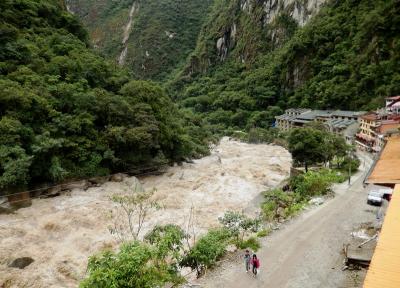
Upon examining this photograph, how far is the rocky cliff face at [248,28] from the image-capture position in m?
126

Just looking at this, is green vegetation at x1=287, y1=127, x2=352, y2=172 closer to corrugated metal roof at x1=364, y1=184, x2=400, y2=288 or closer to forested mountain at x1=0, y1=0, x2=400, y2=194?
forested mountain at x1=0, y1=0, x2=400, y2=194

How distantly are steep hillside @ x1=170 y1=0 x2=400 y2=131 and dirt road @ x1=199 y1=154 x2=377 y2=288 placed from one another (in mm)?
55211

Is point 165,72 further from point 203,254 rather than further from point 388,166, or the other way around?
point 203,254

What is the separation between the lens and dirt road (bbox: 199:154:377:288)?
15938mm

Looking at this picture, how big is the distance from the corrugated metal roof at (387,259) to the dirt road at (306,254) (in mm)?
4586

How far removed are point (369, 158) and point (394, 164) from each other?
120ft

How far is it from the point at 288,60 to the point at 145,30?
280ft

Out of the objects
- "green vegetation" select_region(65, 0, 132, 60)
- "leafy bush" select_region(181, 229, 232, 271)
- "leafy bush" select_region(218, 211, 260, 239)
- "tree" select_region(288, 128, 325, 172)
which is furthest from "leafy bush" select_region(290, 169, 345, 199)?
"green vegetation" select_region(65, 0, 132, 60)

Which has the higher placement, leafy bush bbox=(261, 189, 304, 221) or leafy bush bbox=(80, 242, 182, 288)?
leafy bush bbox=(80, 242, 182, 288)

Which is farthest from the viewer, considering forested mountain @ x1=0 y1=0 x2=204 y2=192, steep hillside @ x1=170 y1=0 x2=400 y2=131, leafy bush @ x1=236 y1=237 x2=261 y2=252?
steep hillside @ x1=170 y1=0 x2=400 y2=131

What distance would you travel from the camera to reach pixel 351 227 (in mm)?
21547

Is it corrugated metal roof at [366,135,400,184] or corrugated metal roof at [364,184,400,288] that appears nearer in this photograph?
corrugated metal roof at [364,184,400,288]

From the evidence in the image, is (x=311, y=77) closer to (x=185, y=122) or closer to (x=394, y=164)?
(x=185, y=122)

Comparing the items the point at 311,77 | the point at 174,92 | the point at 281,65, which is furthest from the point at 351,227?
the point at 174,92
